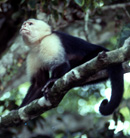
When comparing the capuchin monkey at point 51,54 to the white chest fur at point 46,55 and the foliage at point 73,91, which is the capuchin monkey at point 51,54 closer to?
the white chest fur at point 46,55

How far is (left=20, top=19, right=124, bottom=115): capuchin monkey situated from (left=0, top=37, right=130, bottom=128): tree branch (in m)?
0.27

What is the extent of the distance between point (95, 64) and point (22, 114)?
105 centimetres

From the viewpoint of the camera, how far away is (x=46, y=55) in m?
3.07

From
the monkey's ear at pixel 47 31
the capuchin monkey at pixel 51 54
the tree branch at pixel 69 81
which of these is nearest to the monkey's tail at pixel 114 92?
the capuchin monkey at pixel 51 54

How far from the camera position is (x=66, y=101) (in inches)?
190

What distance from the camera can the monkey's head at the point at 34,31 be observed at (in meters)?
3.13

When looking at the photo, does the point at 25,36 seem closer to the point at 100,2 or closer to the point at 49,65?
the point at 49,65

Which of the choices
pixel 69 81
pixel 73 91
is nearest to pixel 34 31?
pixel 69 81

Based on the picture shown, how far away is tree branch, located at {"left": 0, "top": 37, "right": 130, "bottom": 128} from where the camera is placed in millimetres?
2049

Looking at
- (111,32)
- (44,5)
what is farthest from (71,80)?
(111,32)

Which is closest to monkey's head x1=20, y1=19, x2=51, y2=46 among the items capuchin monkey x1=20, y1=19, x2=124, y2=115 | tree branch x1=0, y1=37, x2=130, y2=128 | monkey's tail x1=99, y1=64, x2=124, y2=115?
capuchin monkey x1=20, y1=19, x2=124, y2=115

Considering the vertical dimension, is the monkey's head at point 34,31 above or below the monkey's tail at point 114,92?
above

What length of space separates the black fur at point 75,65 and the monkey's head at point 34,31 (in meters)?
0.17

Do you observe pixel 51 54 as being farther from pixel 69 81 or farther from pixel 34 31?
pixel 69 81
